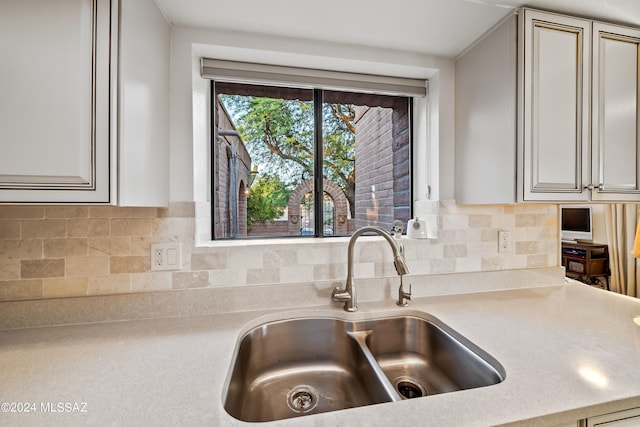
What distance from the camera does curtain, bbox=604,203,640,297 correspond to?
3131mm

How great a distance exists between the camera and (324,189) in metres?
1.52

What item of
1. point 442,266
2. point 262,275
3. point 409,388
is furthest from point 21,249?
point 442,266

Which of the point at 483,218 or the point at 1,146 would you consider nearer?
the point at 1,146

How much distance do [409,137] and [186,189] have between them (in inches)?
48.4

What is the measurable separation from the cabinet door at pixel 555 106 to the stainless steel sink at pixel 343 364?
2.26 feet

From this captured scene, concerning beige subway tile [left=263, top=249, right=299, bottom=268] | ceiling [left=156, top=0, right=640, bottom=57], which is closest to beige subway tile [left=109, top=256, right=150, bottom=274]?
beige subway tile [left=263, top=249, right=299, bottom=268]

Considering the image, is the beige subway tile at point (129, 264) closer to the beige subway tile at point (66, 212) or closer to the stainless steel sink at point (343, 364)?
the beige subway tile at point (66, 212)

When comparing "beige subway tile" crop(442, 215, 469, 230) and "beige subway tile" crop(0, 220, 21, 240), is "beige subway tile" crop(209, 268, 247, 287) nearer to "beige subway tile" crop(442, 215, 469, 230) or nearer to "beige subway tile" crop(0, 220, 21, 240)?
"beige subway tile" crop(0, 220, 21, 240)

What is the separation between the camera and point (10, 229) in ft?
3.26

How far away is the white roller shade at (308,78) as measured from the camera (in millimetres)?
Answer: 1265

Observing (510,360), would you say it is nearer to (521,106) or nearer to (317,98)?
(521,106)

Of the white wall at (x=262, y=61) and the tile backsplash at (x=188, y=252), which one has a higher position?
the white wall at (x=262, y=61)

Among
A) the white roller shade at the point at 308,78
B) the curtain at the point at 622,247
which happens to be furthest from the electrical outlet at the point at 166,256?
the curtain at the point at 622,247

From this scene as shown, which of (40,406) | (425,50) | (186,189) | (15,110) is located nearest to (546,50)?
(425,50)
